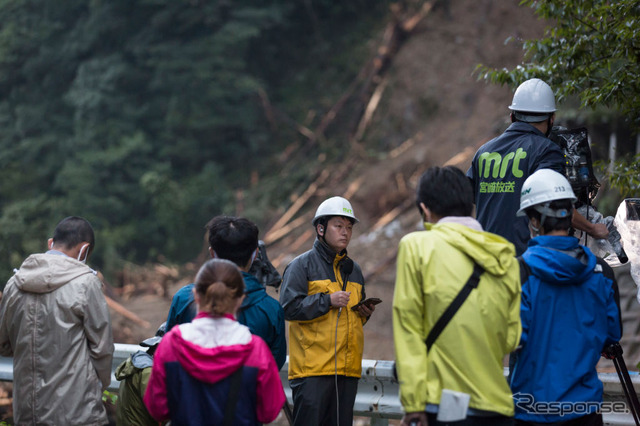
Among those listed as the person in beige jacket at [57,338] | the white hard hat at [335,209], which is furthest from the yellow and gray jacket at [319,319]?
the person in beige jacket at [57,338]

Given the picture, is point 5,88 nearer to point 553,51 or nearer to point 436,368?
point 553,51

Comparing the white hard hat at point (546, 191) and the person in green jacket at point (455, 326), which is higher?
the white hard hat at point (546, 191)

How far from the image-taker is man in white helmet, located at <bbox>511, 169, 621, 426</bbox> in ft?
11.0

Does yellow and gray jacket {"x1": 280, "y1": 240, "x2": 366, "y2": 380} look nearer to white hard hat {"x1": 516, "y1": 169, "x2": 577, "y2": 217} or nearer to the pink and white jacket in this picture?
the pink and white jacket

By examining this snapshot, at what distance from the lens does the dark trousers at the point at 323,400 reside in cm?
459

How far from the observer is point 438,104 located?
61.2 feet

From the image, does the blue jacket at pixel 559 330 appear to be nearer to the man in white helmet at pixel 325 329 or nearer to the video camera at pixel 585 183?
the video camera at pixel 585 183

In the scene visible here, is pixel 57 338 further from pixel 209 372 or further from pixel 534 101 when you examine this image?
pixel 534 101

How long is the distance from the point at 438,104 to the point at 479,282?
15.9m

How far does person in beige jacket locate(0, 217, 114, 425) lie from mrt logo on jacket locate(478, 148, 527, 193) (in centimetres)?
257

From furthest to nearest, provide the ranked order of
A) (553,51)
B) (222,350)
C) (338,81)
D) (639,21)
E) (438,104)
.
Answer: (338,81), (438,104), (553,51), (639,21), (222,350)

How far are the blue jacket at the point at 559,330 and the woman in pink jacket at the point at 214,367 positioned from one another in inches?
49.4

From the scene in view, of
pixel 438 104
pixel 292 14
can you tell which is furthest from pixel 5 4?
pixel 438 104

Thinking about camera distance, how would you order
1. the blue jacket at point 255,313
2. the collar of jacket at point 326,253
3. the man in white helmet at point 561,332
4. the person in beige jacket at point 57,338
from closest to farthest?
the man in white helmet at point 561,332
the blue jacket at point 255,313
the person in beige jacket at point 57,338
the collar of jacket at point 326,253
